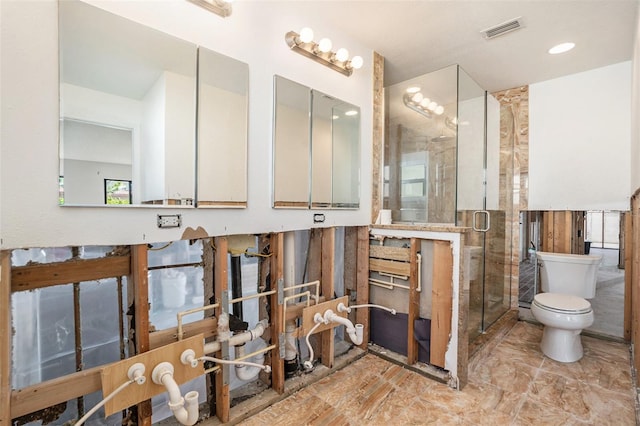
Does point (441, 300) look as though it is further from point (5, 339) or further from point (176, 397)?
point (5, 339)

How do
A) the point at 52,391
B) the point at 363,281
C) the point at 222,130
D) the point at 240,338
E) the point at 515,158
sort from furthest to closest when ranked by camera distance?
the point at 515,158 < the point at 363,281 < the point at 240,338 < the point at 222,130 < the point at 52,391

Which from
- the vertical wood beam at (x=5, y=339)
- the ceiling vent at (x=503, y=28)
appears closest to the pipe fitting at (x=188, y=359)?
the vertical wood beam at (x=5, y=339)

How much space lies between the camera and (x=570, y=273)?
264 cm

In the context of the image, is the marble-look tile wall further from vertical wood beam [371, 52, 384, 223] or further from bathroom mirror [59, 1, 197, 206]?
bathroom mirror [59, 1, 197, 206]

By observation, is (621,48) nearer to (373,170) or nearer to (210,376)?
(373,170)

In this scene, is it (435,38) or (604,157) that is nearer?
(435,38)

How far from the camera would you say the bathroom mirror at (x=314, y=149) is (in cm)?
180

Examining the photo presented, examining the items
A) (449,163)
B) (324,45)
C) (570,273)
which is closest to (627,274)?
(570,273)

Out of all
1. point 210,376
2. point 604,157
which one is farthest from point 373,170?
point 604,157

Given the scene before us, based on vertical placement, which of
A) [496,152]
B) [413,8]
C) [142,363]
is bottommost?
[142,363]

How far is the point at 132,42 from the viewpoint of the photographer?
4.07 ft

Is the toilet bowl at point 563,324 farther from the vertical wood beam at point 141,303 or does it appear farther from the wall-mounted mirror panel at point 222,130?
the vertical wood beam at point 141,303

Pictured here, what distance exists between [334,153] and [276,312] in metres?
1.21

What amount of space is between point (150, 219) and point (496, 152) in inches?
122
